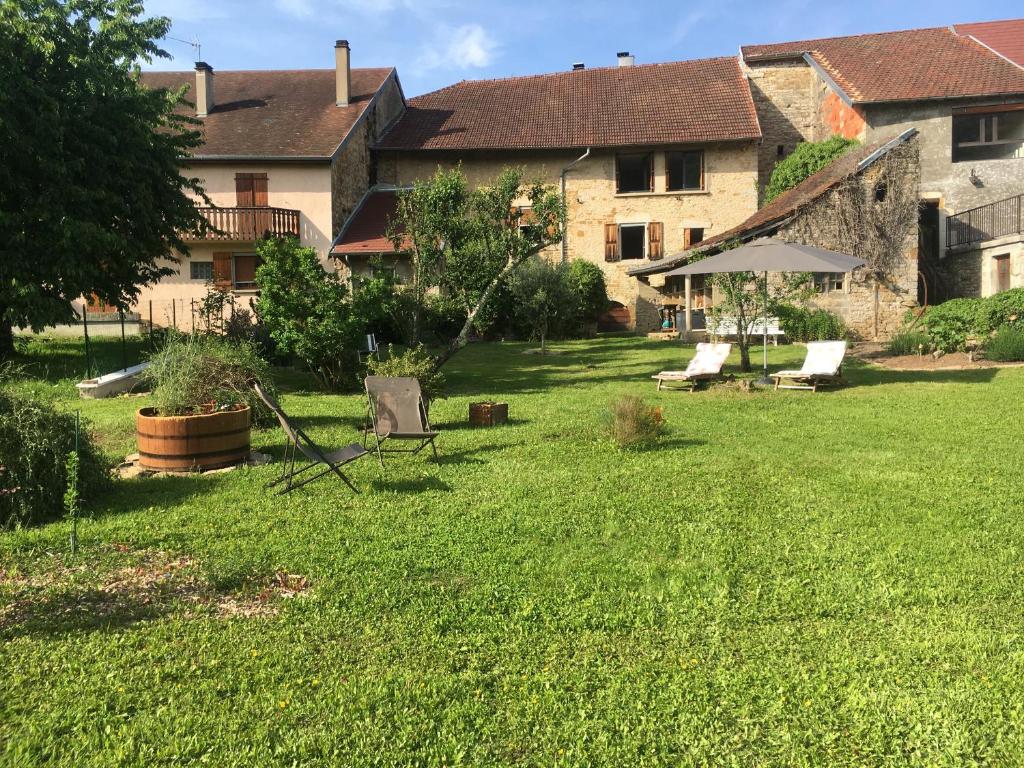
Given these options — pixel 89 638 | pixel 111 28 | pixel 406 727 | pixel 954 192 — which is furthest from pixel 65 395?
pixel 954 192

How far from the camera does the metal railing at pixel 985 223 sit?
20.4m

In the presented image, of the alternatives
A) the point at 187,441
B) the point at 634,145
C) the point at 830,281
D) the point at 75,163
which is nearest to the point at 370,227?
the point at 634,145

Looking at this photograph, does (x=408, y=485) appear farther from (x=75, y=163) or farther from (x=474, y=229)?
(x=75, y=163)

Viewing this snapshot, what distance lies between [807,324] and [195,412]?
637 inches

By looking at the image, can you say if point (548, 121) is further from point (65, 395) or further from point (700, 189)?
point (65, 395)

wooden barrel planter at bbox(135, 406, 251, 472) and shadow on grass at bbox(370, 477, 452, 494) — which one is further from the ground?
wooden barrel planter at bbox(135, 406, 251, 472)

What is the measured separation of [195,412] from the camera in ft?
22.3

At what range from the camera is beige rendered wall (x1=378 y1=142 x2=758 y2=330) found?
2544 centimetres

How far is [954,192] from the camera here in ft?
74.5

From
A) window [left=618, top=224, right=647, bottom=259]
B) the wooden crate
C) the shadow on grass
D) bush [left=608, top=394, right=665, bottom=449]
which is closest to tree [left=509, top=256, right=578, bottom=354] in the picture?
window [left=618, top=224, right=647, bottom=259]

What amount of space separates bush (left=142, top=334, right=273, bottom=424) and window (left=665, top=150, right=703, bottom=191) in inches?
828

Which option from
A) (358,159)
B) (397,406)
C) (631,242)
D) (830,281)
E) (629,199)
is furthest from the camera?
(631,242)

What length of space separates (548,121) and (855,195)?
11.4 m

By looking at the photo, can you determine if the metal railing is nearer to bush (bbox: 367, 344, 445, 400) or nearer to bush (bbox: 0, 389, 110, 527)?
bush (bbox: 367, 344, 445, 400)
